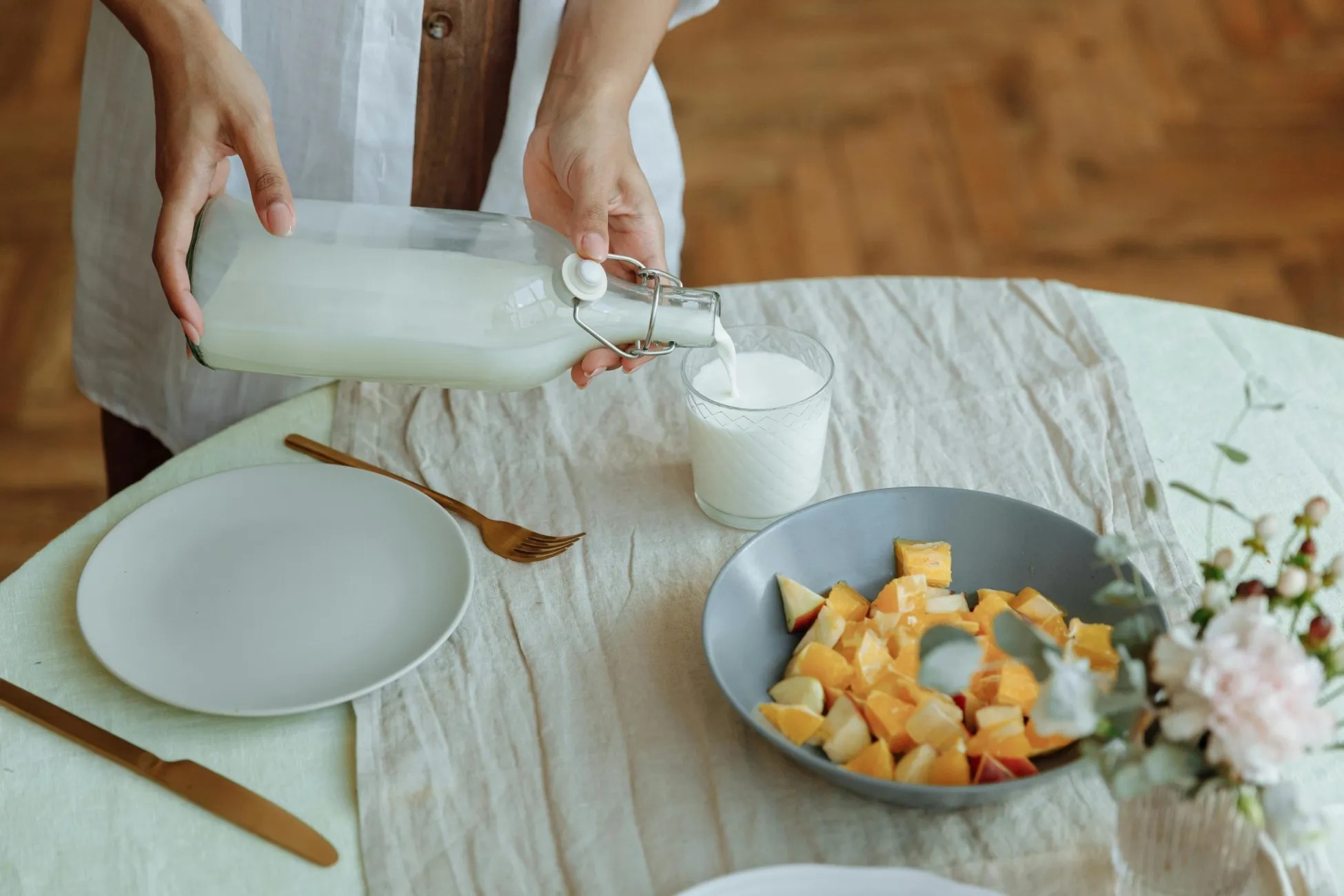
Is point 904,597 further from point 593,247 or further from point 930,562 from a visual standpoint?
point 593,247

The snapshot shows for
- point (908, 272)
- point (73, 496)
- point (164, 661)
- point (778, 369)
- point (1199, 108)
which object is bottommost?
point (73, 496)

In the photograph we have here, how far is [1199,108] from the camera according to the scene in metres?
2.43

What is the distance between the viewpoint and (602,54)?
0.97m

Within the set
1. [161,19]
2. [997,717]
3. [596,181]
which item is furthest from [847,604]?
[161,19]

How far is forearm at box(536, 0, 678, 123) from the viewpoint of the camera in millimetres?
953

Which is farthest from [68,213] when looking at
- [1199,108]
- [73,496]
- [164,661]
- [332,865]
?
[1199,108]

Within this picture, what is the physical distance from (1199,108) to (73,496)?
6.90 feet

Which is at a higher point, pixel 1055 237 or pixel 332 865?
pixel 332 865

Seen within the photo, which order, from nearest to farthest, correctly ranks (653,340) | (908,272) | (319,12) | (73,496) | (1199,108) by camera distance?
1. (653,340)
2. (319,12)
3. (73,496)
4. (908,272)
5. (1199,108)

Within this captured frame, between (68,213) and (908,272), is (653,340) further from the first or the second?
(68,213)

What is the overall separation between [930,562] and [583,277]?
10.3 inches

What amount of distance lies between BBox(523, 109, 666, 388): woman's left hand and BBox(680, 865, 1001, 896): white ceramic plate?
0.35m

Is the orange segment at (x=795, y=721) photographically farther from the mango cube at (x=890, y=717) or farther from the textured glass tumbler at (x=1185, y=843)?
the textured glass tumbler at (x=1185, y=843)

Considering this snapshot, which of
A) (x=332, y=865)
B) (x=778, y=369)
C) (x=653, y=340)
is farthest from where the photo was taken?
(x=778, y=369)
